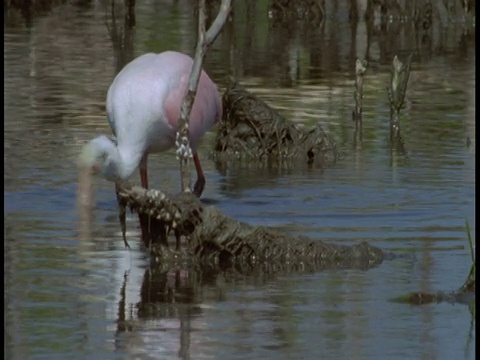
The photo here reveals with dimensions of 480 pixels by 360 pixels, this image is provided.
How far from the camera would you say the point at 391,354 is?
818cm

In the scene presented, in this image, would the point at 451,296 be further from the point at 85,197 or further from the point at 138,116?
the point at 85,197

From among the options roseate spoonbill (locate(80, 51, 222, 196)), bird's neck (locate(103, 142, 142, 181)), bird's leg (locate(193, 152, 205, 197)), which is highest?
roseate spoonbill (locate(80, 51, 222, 196))

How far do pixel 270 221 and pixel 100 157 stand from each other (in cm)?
133

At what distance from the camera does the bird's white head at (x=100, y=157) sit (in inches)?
486

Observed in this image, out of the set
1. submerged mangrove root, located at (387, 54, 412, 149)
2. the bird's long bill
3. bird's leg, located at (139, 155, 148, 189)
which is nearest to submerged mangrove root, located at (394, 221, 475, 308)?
the bird's long bill

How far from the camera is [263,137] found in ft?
51.3

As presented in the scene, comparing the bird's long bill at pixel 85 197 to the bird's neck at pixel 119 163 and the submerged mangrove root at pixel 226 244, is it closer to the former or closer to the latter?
the bird's neck at pixel 119 163

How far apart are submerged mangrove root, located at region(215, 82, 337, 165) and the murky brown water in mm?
330

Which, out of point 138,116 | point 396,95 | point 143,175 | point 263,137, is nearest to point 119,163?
point 138,116

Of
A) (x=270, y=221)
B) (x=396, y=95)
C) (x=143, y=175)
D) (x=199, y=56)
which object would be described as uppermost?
(x=199, y=56)

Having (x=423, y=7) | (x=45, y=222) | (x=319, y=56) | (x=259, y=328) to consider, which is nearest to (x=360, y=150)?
(x=45, y=222)

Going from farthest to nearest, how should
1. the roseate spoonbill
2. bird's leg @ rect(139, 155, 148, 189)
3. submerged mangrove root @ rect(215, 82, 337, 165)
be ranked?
submerged mangrove root @ rect(215, 82, 337, 165) → bird's leg @ rect(139, 155, 148, 189) → the roseate spoonbill

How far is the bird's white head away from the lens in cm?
1234

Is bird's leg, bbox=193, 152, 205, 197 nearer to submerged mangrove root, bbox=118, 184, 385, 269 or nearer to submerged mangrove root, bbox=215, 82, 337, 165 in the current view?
submerged mangrove root, bbox=215, 82, 337, 165
